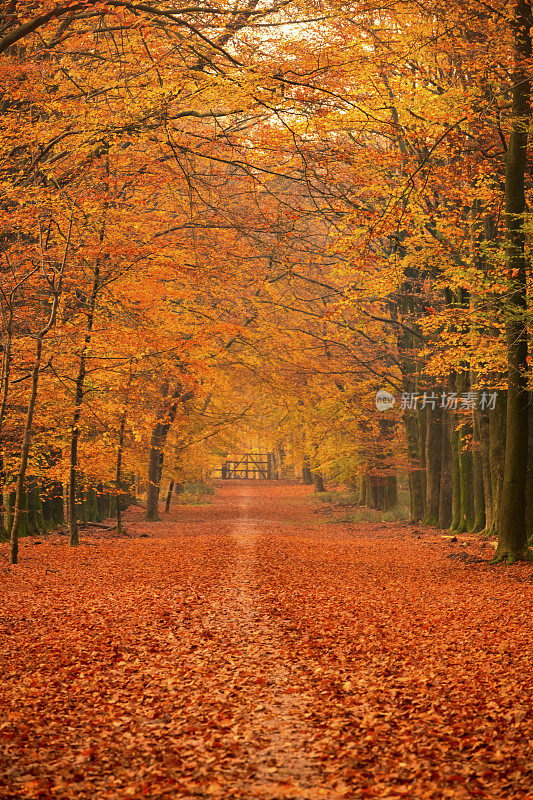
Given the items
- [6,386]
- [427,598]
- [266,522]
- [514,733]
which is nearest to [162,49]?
[6,386]

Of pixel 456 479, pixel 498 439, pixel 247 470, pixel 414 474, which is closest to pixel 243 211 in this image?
pixel 498 439

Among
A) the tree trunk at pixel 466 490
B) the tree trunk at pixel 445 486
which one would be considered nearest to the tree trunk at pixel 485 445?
the tree trunk at pixel 466 490

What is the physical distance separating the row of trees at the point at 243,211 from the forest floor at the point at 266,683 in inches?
150

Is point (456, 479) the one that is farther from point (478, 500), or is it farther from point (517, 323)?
point (517, 323)

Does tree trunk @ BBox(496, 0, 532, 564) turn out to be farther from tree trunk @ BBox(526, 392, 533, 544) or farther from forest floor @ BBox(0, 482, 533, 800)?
forest floor @ BBox(0, 482, 533, 800)

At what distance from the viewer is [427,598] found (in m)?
11.5

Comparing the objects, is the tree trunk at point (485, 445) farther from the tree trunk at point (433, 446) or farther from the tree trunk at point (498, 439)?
the tree trunk at point (433, 446)

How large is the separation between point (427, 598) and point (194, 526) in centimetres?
1793

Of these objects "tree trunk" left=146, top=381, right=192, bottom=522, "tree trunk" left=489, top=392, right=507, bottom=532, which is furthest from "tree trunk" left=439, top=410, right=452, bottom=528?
"tree trunk" left=146, top=381, right=192, bottom=522

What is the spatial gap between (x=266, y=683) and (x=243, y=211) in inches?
579

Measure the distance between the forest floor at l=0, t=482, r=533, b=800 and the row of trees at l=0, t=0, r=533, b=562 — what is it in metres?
3.81

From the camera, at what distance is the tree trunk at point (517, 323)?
43.5ft

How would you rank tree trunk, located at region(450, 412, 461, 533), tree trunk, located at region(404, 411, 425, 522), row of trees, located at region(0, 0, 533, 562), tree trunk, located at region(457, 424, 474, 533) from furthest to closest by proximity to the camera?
tree trunk, located at region(404, 411, 425, 522) → tree trunk, located at region(450, 412, 461, 533) → tree trunk, located at region(457, 424, 474, 533) → row of trees, located at region(0, 0, 533, 562)

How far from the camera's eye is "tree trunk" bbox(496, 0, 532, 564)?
523 inches
